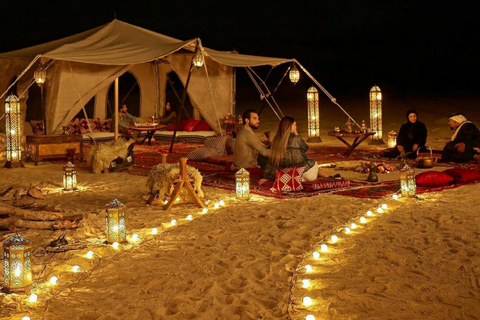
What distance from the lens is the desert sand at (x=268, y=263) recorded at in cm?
328

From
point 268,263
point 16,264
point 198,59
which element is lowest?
point 268,263

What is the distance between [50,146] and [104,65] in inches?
70.2

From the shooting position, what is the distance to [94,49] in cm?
1027

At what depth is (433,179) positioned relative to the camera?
22.6 feet

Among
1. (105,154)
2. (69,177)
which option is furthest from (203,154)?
(69,177)

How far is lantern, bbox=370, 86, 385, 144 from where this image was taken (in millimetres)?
11852

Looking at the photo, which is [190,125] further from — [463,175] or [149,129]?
[463,175]

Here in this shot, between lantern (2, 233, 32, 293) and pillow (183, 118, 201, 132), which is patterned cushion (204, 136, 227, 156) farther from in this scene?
lantern (2, 233, 32, 293)

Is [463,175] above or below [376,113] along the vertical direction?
below

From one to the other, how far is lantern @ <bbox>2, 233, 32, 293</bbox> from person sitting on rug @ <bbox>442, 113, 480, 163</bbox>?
6.78 m

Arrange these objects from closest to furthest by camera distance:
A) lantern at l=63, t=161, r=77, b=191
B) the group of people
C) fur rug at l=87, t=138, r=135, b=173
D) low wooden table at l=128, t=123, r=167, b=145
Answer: the group of people, lantern at l=63, t=161, r=77, b=191, fur rug at l=87, t=138, r=135, b=173, low wooden table at l=128, t=123, r=167, b=145

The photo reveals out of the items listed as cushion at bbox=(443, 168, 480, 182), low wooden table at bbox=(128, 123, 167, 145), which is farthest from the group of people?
low wooden table at bbox=(128, 123, 167, 145)

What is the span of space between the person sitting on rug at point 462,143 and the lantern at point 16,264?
678 cm

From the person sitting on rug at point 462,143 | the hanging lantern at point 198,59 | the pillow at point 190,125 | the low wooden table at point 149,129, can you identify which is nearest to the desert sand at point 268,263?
the person sitting on rug at point 462,143
